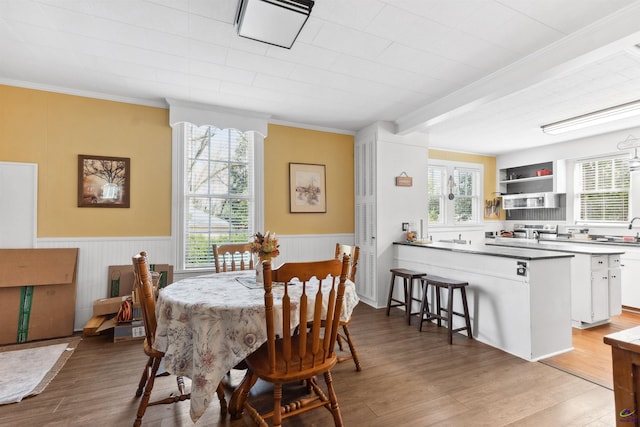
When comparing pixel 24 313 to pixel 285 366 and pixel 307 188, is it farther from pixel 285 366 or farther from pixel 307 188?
pixel 307 188

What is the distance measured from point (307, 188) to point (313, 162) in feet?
1.39

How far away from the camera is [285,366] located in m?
1.59

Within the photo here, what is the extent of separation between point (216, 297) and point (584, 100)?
449cm

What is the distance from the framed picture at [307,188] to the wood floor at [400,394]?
225 cm

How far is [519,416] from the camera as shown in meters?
1.94

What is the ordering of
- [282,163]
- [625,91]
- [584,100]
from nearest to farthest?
[625,91], [584,100], [282,163]

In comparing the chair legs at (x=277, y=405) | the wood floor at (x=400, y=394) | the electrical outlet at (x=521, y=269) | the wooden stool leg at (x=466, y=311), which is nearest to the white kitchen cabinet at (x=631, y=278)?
the electrical outlet at (x=521, y=269)

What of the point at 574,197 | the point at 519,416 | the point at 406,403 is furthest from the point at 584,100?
the point at 406,403

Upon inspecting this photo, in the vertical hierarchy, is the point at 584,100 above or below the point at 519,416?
above

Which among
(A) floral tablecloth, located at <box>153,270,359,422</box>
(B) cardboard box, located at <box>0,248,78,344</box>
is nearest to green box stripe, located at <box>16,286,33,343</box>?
(B) cardboard box, located at <box>0,248,78,344</box>

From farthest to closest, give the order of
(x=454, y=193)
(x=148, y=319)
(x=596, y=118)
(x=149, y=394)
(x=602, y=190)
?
(x=454, y=193)
(x=602, y=190)
(x=596, y=118)
(x=148, y=319)
(x=149, y=394)

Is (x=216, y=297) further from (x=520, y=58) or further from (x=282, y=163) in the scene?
(x=520, y=58)

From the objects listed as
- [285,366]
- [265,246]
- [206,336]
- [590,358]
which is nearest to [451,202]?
[590,358]

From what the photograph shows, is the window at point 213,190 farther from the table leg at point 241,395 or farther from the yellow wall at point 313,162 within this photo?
the table leg at point 241,395
